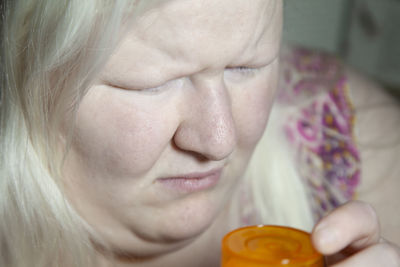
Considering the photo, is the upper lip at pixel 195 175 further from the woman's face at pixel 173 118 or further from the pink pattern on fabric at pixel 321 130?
the pink pattern on fabric at pixel 321 130

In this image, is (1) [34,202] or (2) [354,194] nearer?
(1) [34,202]

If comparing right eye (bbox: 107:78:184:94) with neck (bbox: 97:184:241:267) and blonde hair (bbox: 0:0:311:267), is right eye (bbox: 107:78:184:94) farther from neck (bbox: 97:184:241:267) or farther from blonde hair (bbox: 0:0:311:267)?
neck (bbox: 97:184:241:267)

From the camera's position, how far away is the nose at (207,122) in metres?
0.61

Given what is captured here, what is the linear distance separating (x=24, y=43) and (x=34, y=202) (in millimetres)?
183

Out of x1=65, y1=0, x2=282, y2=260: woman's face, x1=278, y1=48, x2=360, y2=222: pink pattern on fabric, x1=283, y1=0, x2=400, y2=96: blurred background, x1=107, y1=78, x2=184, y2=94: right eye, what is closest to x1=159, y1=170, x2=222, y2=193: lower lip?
x1=65, y1=0, x2=282, y2=260: woman's face

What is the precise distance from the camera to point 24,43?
2.01 feet

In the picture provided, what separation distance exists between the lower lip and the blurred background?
1.07 meters

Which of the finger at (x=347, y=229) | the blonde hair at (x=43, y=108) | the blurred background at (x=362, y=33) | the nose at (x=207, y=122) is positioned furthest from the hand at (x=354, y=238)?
the blurred background at (x=362, y=33)

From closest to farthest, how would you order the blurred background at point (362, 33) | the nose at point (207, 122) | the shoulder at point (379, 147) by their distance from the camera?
the nose at point (207, 122)
the shoulder at point (379, 147)
the blurred background at point (362, 33)

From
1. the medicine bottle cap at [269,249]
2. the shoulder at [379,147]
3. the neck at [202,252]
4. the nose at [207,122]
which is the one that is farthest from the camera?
the shoulder at [379,147]

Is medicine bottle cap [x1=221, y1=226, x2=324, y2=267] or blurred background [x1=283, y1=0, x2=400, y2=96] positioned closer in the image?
medicine bottle cap [x1=221, y1=226, x2=324, y2=267]

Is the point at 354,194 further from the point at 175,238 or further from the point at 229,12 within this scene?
the point at 229,12

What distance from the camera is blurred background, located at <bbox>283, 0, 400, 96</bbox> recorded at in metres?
1.70

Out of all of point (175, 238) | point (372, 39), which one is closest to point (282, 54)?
point (175, 238)
